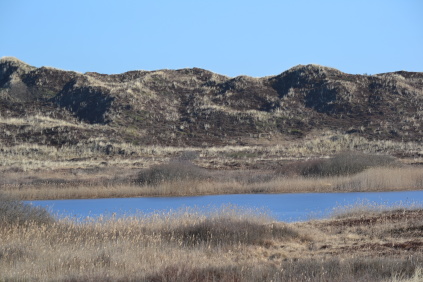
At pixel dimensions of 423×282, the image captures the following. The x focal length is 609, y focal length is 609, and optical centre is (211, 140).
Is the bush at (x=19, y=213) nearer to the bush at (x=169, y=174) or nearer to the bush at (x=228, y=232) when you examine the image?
the bush at (x=228, y=232)

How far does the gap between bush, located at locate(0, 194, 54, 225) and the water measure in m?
8.49

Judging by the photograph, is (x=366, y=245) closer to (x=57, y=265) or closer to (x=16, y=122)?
(x=57, y=265)

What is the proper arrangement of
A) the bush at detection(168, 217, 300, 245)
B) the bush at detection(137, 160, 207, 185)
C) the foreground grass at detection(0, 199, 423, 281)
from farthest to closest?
1. the bush at detection(137, 160, 207, 185)
2. the bush at detection(168, 217, 300, 245)
3. the foreground grass at detection(0, 199, 423, 281)

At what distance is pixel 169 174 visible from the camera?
3684 centimetres

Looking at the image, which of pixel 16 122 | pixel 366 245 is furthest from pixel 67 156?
pixel 366 245

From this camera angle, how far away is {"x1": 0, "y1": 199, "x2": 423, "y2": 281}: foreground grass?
1068 cm

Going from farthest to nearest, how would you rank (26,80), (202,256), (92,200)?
(26,80) < (92,200) < (202,256)

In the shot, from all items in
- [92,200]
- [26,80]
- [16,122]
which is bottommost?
[92,200]

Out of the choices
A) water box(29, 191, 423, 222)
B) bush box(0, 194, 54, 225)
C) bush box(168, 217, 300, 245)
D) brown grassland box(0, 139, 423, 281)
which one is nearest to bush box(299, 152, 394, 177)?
brown grassland box(0, 139, 423, 281)

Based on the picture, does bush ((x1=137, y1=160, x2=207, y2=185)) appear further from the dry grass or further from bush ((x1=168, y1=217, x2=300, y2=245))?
bush ((x1=168, y1=217, x2=300, y2=245))

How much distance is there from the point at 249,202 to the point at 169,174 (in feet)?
27.9

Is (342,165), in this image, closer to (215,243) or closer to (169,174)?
(169,174)

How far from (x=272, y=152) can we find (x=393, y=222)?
1558 inches

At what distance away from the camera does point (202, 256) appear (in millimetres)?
13664
